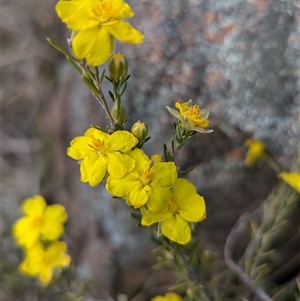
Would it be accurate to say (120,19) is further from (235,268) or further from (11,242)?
(11,242)

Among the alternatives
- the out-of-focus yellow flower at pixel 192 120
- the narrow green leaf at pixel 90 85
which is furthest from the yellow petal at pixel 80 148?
the out-of-focus yellow flower at pixel 192 120

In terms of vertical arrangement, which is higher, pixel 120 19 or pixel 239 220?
pixel 120 19

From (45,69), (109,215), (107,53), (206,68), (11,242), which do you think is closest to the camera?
(107,53)

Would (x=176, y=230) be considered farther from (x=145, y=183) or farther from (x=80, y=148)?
(x=80, y=148)

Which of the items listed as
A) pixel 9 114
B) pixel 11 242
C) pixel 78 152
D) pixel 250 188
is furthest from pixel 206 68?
pixel 9 114

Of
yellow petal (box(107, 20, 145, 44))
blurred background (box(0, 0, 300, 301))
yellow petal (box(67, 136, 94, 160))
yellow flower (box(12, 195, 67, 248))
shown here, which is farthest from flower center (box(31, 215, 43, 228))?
yellow petal (box(107, 20, 145, 44))

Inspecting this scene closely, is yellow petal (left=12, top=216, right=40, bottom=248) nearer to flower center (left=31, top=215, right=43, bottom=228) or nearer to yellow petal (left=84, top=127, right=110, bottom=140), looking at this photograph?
flower center (left=31, top=215, right=43, bottom=228)
